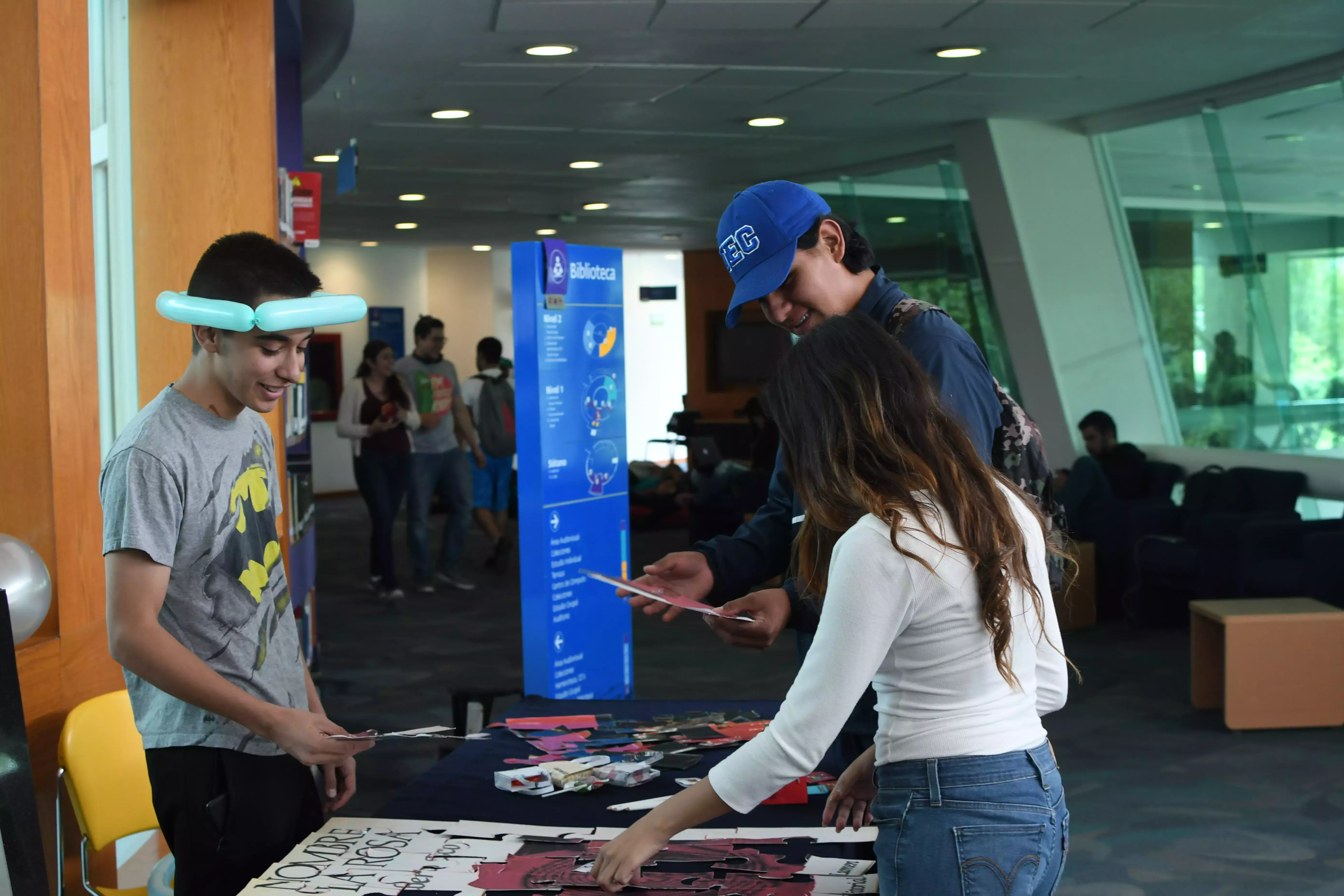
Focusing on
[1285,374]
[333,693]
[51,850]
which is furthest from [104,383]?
[1285,374]

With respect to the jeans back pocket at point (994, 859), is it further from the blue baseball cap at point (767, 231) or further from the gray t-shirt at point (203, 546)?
the gray t-shirt at point (203, 546)

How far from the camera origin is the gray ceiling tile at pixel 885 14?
17.0ft

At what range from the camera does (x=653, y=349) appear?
18.5 meters

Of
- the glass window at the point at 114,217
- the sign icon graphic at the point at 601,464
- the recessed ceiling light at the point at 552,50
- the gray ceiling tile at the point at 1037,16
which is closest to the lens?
the glass window at the point at 114,217

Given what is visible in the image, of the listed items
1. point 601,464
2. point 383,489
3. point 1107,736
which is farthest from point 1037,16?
point 383,489

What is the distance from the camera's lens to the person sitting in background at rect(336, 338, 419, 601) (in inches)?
302

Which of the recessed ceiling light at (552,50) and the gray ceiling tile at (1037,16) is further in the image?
the recessed ceiling light at (552,50)

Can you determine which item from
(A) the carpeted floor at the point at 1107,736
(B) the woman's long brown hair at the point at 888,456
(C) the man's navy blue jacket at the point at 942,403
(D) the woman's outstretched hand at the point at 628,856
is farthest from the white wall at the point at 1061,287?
(D) the woman's outstretched hand at the point at 628,856

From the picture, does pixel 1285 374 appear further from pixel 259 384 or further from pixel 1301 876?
pixel 259 384

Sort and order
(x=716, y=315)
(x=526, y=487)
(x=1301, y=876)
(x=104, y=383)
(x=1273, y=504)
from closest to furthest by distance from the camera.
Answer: (x=1301, y=876), (x=104, y=383), (x=526, y=487), (x=1273, y=504), (x=716, y=315)

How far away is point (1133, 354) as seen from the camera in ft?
29.1

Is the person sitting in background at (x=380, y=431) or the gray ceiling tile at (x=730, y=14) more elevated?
the gray ceiling tile at (x=730, y=14)

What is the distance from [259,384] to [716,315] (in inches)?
558

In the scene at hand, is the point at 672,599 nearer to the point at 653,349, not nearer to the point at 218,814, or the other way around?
the point at 218,814
